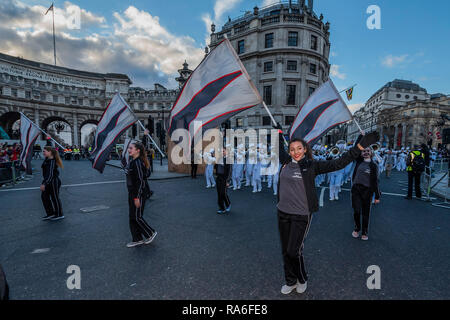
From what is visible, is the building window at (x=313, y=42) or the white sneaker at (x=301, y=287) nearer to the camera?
the white sneaker at (x=301, y=287)

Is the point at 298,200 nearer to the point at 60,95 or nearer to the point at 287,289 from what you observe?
the point at 287,289

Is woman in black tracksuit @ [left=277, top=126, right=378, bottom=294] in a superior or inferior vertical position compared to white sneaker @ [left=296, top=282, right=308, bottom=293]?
superior

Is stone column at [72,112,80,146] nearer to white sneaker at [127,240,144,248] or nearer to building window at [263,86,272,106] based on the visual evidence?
building window at [263,86,272,106]

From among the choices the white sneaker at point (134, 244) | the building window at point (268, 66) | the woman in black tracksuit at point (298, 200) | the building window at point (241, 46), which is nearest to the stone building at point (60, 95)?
the building window at point (241, 46)

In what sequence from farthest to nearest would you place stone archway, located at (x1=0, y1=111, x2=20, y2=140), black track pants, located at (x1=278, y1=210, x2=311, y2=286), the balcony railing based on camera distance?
stone archway, located at (x1=0, y1=111, x2=20, y2=140)
the balcony railing
black track pants, located at (x1=278, y1=210, x2=311, y2=286)

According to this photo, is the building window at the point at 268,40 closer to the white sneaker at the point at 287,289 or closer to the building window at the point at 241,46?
the building window at the point at 241,46

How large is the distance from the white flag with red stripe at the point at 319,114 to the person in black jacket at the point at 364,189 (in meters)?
1.11

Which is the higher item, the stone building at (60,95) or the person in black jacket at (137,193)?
the stone building at (60,95)

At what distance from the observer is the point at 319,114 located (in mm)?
5449

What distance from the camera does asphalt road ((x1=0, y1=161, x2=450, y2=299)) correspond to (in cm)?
287

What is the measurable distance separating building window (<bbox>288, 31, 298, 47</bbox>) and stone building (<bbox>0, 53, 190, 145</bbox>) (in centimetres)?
1900

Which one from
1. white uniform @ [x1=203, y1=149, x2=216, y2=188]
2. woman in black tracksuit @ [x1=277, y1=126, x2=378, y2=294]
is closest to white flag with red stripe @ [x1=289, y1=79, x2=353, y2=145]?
woman in black tracksuit @ [x1=277, y1=126, x2=378, y2=294]

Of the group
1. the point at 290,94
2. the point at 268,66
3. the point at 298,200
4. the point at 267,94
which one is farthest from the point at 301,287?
the point at 268,66

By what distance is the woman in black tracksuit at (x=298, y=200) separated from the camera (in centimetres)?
273
